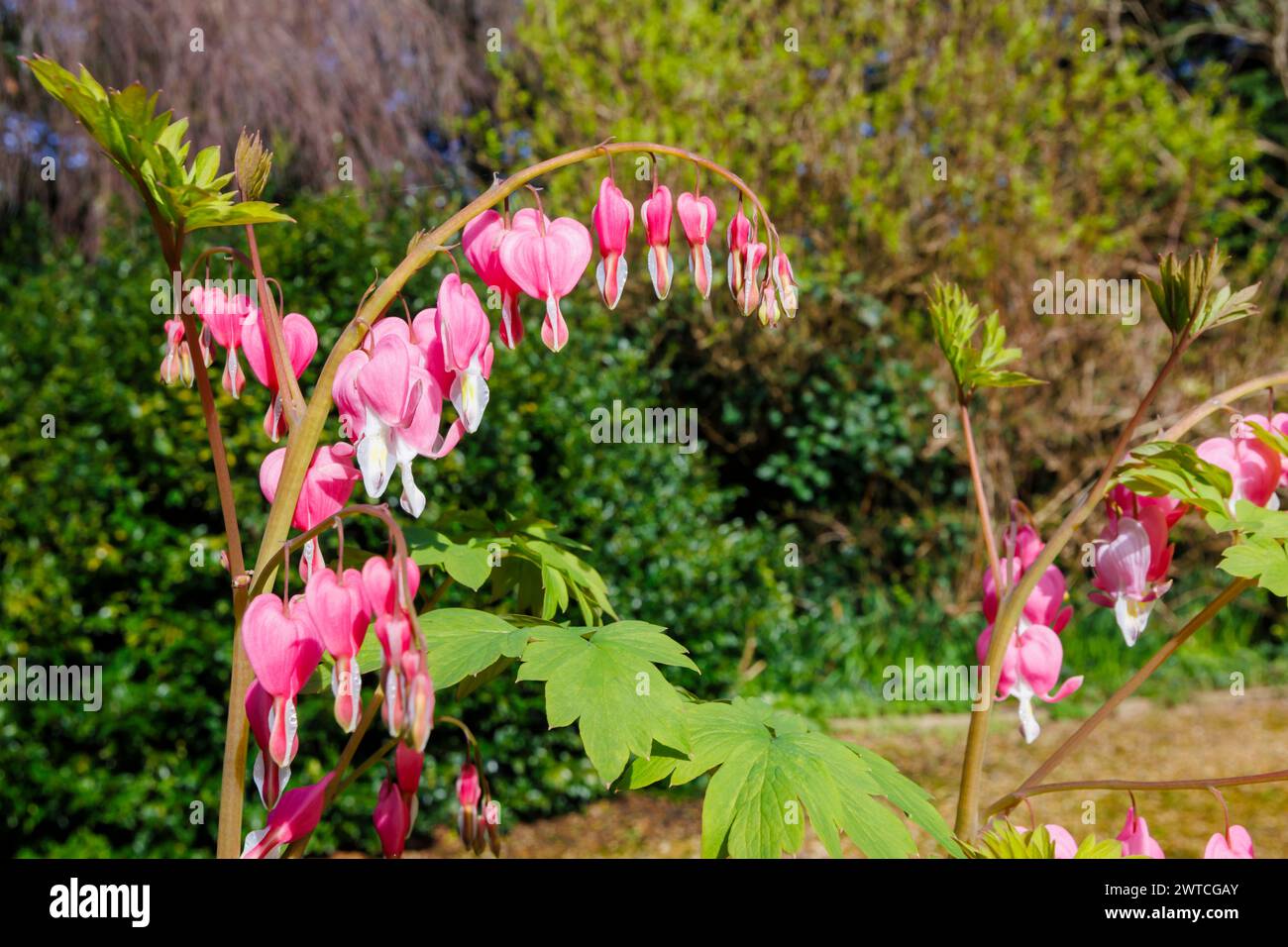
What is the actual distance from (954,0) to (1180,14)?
3.98 m

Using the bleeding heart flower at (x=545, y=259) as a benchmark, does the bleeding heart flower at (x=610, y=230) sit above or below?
above

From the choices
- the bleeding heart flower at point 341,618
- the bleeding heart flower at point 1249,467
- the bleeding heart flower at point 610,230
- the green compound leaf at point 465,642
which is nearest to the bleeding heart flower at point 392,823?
the green compound leaf at point 465,642

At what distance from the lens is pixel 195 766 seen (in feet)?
9.95

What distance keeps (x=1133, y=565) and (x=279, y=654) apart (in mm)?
806

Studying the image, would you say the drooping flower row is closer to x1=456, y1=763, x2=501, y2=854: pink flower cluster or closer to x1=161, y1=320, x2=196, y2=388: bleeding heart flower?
x1=456, y1=763, x2=501, y2=854: pink flower cluster

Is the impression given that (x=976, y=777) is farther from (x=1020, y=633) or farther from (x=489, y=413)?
(x=489, y=413)

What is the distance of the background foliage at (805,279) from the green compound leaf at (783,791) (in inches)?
102

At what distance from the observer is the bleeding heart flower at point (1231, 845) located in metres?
1.01

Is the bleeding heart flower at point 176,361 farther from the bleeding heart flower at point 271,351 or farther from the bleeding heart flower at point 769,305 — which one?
the bleeding heart flower at point 769,305

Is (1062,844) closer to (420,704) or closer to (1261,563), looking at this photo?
(1261,563)

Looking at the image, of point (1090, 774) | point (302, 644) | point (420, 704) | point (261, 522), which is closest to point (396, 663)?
point (420, 704)

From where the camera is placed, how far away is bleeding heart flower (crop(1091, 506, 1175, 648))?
1.08 meters

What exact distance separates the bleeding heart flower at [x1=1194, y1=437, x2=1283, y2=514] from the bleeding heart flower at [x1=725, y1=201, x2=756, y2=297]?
1.67 feet
